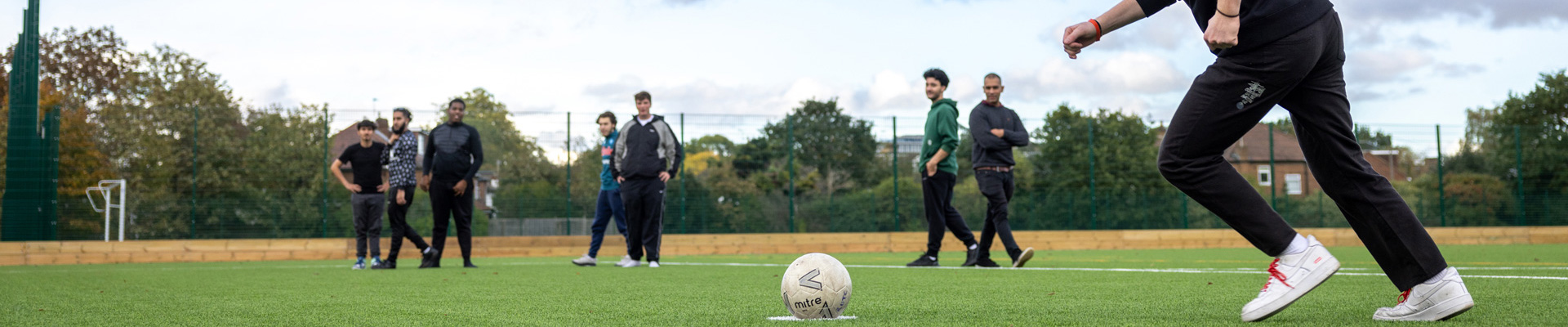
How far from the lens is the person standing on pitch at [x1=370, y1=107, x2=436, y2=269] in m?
8.75

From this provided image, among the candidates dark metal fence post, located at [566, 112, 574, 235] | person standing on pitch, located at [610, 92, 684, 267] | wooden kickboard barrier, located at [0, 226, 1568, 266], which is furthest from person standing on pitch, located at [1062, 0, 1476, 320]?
dark metal fence post, located at [566, 112, 574, 235]

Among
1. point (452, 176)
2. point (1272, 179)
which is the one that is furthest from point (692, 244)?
point (1272, 179)

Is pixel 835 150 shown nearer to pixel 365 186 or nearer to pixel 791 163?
pixel 791 163

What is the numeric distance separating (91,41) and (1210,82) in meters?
33.2

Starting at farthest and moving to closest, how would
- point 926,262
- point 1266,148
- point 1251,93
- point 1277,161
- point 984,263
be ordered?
point 1266,148 < point 1277,161 < point 926,262 < point 984,263 < point 1251,93

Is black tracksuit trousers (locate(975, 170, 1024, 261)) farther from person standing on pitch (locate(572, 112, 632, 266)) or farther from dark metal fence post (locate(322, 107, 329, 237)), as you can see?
dark metal fence post (locate(322, 107, 329, 237))

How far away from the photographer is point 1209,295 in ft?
13.1

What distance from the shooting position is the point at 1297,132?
3021 mm

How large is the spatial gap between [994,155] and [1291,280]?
5.04m

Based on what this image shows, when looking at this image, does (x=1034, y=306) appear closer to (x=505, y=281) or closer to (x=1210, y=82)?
(x=1210, y=82)

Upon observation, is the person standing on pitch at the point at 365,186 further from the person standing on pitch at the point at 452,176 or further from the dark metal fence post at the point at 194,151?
the dark metal fence post at the point at 194,151

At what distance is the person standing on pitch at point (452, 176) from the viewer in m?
8.75

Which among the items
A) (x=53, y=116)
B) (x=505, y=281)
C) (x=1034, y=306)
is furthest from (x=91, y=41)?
(x=1034, y=306)

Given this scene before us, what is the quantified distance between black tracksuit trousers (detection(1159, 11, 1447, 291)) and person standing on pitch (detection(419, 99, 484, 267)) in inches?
273
